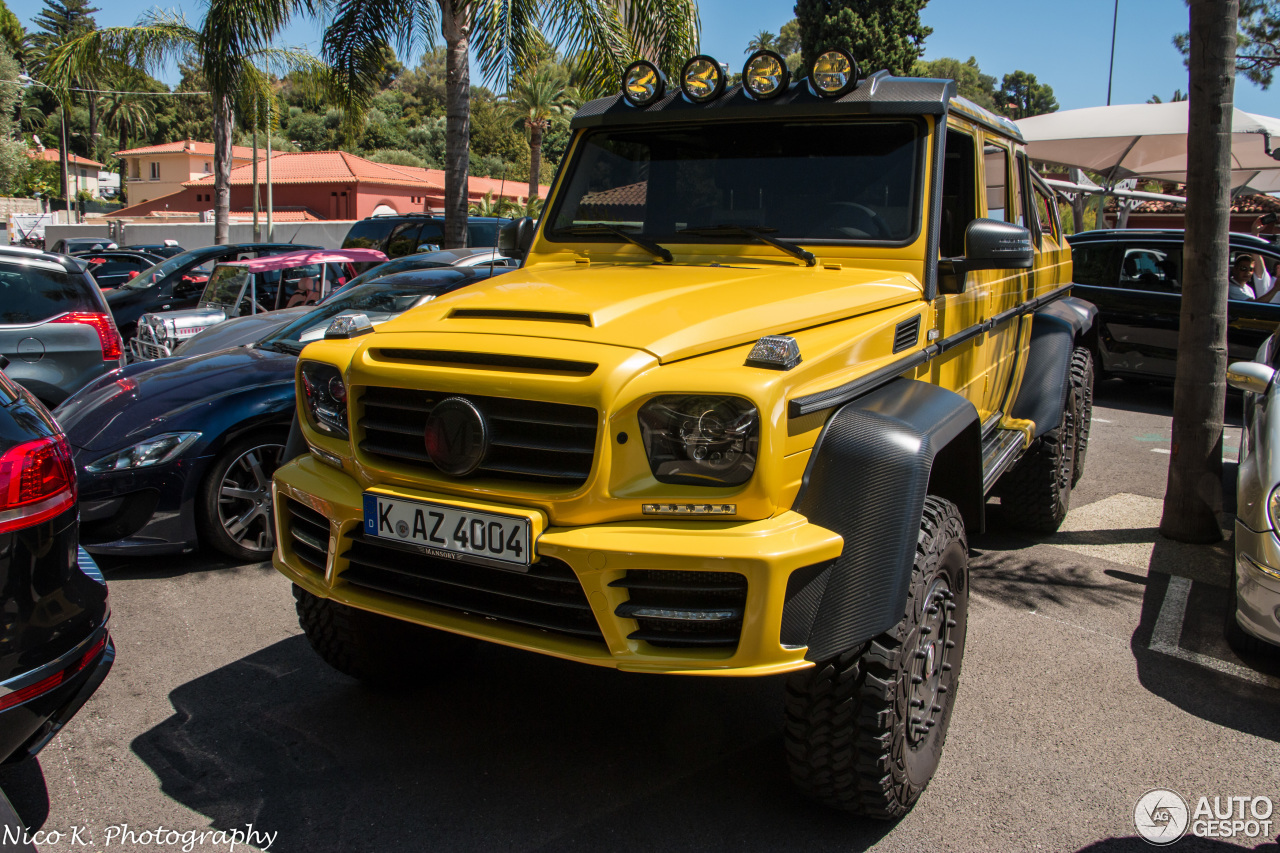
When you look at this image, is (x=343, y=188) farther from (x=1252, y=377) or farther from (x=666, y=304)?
(x=666, y=304)

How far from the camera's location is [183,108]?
2793 inches

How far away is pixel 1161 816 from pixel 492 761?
2133mm

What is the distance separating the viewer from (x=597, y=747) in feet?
10.9

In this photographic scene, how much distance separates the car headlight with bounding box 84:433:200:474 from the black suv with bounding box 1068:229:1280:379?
8.08 metres

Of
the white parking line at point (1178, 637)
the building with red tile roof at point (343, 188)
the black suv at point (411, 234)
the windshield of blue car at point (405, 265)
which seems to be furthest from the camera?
the building with red tile roof at point (343, 188)

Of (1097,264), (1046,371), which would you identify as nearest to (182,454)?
(1046,371)

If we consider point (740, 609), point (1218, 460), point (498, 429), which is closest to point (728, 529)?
point (740, 609)

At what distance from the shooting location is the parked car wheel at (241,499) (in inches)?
198

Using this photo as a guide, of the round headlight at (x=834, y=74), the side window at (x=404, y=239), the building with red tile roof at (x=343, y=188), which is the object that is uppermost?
the building with red tile roof at (x=343, y=188)

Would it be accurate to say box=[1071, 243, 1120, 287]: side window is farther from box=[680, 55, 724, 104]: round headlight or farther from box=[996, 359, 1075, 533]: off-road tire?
box=[680, 55, 724, 104]: round headlight

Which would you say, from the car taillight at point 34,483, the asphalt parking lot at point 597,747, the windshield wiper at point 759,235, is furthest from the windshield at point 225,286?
the car taillight at point 34,483

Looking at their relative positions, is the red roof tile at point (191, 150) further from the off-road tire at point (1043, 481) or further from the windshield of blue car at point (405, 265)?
the off-road tire at point (1043, 481)

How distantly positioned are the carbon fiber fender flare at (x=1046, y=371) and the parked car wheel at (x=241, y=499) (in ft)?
13.0

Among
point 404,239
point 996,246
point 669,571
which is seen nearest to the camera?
point 669,571
